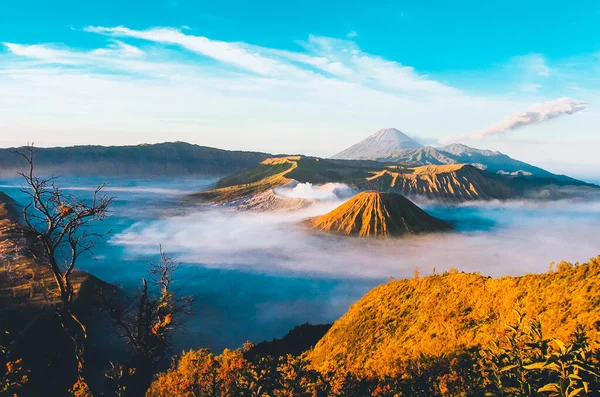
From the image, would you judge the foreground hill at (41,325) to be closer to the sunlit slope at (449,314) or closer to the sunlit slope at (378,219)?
the sunlit slope at (449,314)

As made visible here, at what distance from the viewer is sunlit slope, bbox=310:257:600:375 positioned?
16.5 m

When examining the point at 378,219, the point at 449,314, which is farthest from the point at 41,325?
the point at 378,219

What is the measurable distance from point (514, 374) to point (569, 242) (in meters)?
197

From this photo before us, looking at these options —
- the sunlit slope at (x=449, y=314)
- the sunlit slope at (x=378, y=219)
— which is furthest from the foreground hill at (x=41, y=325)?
the sunlit slope at (x=378, y=219)

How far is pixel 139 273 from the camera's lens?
10238 cm

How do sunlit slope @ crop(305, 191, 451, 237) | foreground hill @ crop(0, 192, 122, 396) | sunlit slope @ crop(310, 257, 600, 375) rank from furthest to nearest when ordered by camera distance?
sunlit slope @ crop(305, 191, 451, 237) < foreground hill @ crop(0, 192, 122, 396) < sunlit slope @ crop(310, 257, 600, 375)

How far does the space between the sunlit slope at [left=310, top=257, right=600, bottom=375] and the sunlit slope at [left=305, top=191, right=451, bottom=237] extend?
120324mm

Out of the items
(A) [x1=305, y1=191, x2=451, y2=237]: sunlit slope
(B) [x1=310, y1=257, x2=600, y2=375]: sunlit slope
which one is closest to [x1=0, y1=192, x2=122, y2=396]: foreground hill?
(B) [x1=310, y1=257, x2=600, y2=375]: sunlit slope

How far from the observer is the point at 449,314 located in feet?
74.9

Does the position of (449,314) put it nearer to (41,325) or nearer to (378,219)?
(41,325)

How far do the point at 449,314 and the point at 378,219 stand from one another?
5216 inches

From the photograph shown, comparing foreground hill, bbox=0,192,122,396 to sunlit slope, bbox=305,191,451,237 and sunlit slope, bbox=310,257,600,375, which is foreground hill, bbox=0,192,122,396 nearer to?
sunlit slope, bbox=310,257,600,375

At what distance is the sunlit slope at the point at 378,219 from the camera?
150 m

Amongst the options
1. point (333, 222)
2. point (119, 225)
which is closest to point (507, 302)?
point (333, 222)
